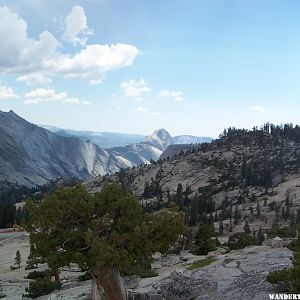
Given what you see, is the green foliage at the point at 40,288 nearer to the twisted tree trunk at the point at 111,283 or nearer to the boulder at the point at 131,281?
the boulder at the point at 131,281

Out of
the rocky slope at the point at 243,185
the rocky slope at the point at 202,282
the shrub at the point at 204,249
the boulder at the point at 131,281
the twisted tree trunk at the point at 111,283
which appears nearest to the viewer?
the twisted tree trunk at the point at 111,283

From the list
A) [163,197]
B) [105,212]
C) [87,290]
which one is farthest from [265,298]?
[163,197]

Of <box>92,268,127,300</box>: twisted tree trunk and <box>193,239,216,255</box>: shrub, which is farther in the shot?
<box>193,239,216,255</box>: shrub

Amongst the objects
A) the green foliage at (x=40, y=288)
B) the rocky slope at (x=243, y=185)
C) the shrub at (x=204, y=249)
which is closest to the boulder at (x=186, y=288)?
the green foliage at (x=40, y=288)

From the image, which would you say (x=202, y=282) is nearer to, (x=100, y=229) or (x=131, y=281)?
(x=100, y=229)

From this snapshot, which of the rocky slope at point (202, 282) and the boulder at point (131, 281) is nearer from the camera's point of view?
the rocky slope at point (202, 282)

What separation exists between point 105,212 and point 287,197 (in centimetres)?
12128

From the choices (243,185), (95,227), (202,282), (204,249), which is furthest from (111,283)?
(243,185)

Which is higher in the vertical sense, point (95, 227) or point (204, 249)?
point (95, 227)

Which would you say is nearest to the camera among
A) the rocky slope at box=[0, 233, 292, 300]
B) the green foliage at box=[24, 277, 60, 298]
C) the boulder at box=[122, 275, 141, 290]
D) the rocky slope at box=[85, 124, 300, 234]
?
the rocky slope at box=[0, 233, 292, 300]

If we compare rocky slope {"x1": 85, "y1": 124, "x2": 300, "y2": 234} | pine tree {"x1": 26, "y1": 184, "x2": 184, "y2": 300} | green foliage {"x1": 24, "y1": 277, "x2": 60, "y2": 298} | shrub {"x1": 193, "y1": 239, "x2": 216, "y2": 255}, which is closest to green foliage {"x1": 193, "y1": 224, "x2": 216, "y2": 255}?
shrub {"x1": 193, "y1": 239, "x2": 216, "y2": 255}

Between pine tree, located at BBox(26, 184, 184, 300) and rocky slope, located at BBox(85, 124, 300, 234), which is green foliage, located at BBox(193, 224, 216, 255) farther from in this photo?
rocky slope, located at BBox(85, 124, 300, 234)

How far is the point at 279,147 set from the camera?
641 feet

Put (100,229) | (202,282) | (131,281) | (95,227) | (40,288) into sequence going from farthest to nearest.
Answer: (40,288) < (131,281) < (202,282) < (100,229) < (95,227)
